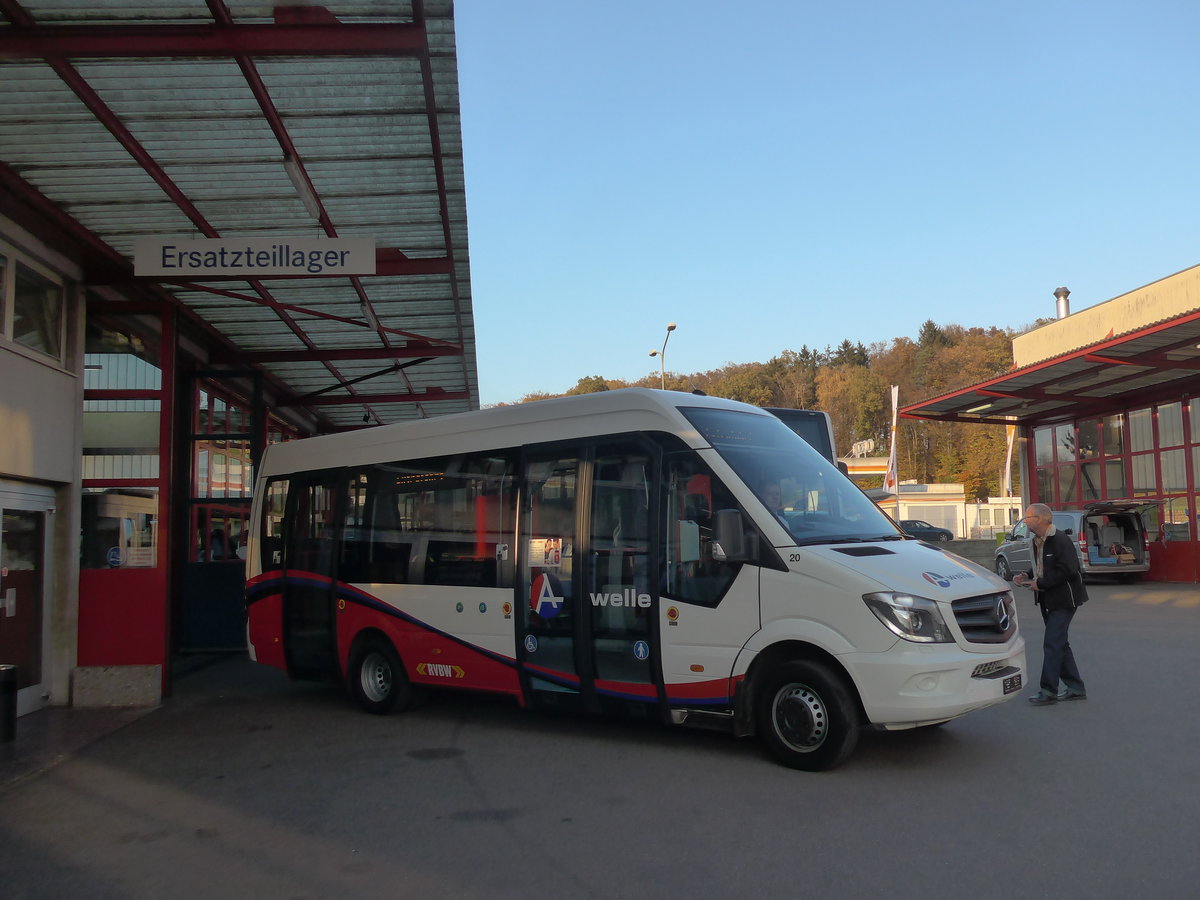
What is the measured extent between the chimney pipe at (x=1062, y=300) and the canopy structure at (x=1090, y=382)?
12.5m

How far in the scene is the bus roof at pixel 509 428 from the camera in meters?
8.01

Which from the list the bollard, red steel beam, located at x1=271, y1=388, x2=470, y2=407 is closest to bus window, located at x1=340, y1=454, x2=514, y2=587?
the bollard

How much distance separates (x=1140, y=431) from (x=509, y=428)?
2398cm

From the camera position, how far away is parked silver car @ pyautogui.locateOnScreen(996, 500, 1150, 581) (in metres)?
25.2

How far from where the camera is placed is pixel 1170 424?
26422 mm

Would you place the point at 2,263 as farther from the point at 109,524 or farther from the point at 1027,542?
the point at 1027,542

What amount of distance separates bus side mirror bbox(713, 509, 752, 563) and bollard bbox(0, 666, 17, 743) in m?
5.31

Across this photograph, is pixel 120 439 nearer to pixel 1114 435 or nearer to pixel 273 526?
pixel 273 526

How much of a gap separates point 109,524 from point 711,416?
696 cm

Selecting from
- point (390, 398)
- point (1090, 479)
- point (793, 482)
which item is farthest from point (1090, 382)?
point (793, 482)

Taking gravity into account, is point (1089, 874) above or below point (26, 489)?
below

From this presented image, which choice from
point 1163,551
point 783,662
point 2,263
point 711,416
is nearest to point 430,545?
point 711,416

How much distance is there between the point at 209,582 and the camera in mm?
15156

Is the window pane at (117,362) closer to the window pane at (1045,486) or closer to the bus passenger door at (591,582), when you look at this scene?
the bus passenger door at (591,582)
